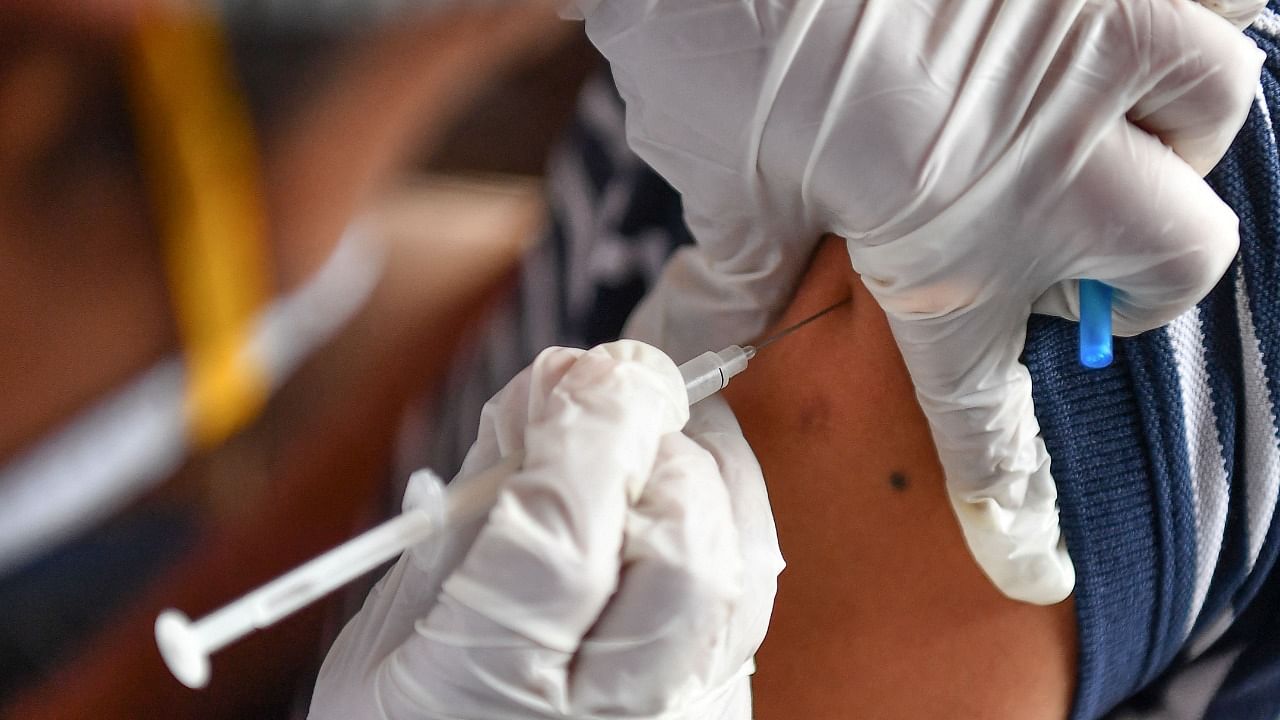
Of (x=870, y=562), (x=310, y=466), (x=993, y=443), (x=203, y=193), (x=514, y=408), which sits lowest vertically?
(x=310, y=466)

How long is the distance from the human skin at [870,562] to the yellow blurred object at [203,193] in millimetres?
529

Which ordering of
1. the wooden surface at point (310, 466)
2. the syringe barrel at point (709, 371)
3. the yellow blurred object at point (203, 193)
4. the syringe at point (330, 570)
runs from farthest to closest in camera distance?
the wooden surface at point (310, 466), the syringe barrel at point (709, 371), the yellow blurred object at point (203, 193), the syringe at point (330, 570)

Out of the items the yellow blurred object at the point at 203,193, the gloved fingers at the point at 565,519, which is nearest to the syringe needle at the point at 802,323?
the gloved fingers at the point at 565,519

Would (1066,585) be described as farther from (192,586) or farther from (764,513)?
(192,586)

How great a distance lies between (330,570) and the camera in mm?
558

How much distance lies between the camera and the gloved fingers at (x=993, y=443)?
724 millimetres

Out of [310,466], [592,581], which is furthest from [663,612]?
[310,466]

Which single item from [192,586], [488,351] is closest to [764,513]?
[488,351]

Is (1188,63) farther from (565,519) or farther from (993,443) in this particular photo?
(565,519)

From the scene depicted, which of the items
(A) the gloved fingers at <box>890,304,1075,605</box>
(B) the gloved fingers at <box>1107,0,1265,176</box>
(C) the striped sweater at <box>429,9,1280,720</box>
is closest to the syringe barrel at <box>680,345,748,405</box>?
(A) the gloved fingers at <box>890,304,1075,605</box>

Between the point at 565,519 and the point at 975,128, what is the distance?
1.33 feet

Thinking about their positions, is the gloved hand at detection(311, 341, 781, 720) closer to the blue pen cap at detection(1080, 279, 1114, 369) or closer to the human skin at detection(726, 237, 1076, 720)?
the human skin at detection(726, 237, 1076, 720)

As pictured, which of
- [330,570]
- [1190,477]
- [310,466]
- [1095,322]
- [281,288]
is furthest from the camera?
[310,466]

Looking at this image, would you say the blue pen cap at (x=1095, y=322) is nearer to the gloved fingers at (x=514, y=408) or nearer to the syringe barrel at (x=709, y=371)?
the syringe barrel at (x=709, y=371)
